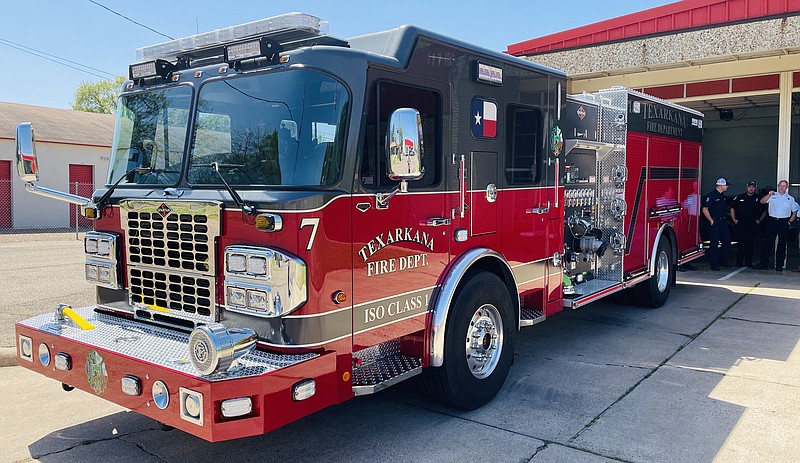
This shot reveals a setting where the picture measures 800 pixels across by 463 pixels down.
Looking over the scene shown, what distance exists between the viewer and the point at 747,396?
4996 mm

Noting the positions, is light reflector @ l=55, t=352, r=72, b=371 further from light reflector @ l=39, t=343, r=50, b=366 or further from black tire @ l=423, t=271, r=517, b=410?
black tire @ l=423, t=271, r=517, b=410

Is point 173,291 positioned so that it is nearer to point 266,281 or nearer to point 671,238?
point 266,281

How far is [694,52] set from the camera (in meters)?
11.8

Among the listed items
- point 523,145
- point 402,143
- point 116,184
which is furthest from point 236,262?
point 523,145

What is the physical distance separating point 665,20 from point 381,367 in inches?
441

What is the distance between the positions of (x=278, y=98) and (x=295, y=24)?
0.46 m

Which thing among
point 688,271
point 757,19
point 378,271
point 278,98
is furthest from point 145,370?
point 757,19

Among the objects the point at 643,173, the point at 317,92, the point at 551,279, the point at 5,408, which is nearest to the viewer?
the point at 317,92

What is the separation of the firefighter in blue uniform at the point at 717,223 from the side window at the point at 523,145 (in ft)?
25.3

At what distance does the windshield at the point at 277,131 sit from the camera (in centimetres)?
352

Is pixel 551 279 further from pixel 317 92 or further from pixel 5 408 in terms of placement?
pixel 5 408

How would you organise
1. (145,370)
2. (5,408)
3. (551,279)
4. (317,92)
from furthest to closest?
1. (551,279)
2. (5,408)
3. (317,92)
4. (145,370)

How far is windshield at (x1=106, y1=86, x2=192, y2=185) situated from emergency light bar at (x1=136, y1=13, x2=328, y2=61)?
28 centimetres

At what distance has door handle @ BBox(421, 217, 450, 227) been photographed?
419 centimetres
